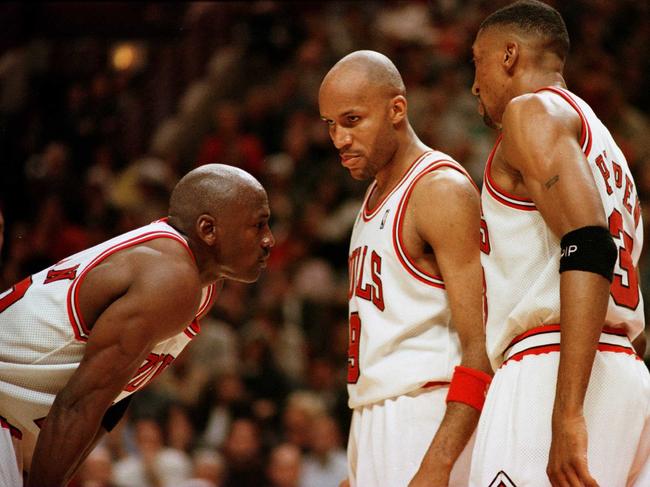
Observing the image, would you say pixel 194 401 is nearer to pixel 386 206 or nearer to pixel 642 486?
pixel 386 206

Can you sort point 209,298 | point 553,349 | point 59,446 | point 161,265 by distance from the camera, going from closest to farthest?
point 553,349
point 59,446
point 161,265
point 209,298

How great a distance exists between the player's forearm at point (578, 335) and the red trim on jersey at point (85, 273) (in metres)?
1.49

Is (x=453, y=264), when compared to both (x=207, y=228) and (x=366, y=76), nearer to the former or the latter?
(x=366, y=76)

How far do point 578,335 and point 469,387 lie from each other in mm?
686

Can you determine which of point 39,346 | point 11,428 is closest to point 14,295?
point 39,346

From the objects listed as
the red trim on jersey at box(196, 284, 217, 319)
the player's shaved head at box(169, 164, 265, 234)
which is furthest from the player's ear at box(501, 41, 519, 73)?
the red trim on jersey at box(196, 284, 217, 319)

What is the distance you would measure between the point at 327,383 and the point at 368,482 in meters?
4.18

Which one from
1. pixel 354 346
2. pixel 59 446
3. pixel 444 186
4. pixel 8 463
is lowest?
pixel 8 463

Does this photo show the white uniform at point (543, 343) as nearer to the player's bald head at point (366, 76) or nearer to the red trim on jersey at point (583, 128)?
the red trim on jersey at point (583, 128)

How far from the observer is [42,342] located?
344 cm

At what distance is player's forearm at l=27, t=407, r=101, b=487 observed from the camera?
3.12 m

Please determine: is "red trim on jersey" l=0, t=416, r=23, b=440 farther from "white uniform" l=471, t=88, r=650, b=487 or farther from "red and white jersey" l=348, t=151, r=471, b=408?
"white uniform" l=471, t=88, r=650, b=487

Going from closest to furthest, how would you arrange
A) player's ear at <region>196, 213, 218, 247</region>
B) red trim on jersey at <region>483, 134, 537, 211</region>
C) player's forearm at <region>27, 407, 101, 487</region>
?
red trim on jersey at <region>483, 134, 537, 211</region> < player's forearm at <region>27, 407, 101, 487</region> < player's ear at <region>196, 213, 218, 247</region>

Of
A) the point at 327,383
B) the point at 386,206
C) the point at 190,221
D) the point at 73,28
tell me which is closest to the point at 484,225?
the point at 386,206
